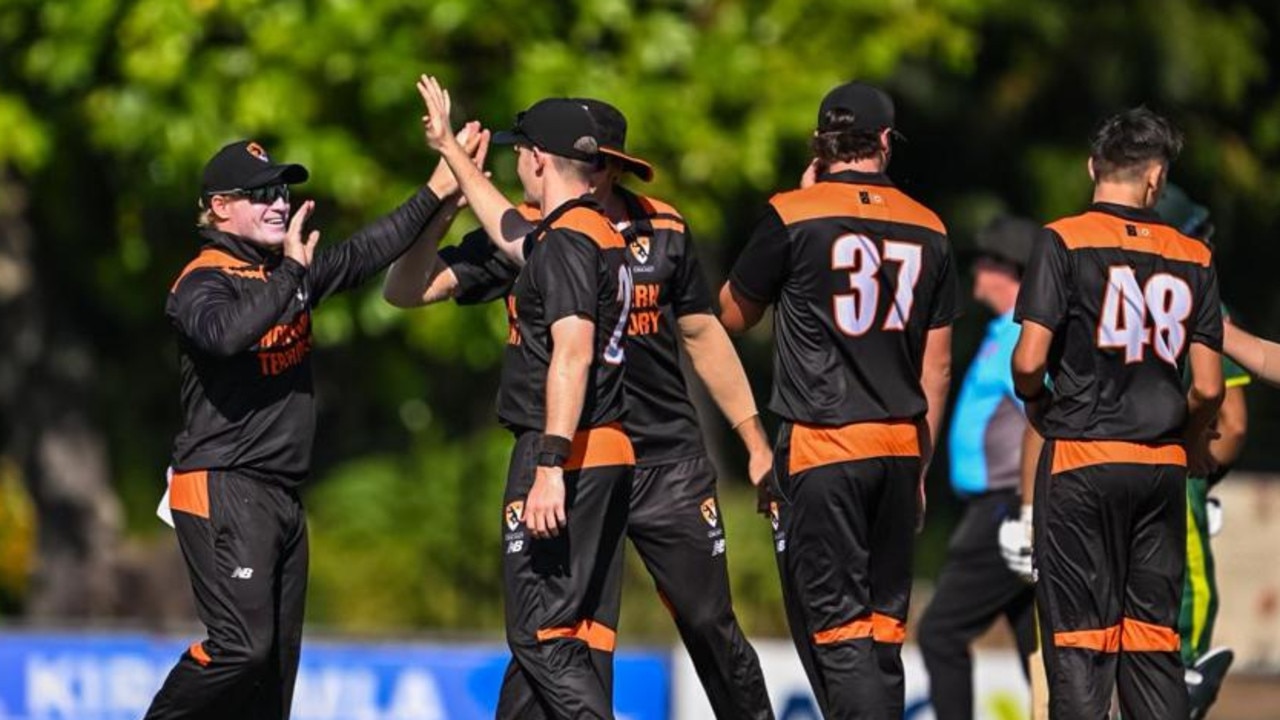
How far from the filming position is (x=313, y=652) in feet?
43.0

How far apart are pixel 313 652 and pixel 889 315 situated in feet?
19.7

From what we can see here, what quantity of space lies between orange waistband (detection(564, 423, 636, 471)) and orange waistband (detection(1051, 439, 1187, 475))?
135 cm

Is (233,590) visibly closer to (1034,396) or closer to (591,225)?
(591,225)

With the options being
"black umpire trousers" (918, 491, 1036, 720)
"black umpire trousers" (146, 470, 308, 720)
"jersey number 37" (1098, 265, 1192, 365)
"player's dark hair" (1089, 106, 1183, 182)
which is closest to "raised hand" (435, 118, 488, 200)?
"black umpire trousers" (146, 470, 308, 720)

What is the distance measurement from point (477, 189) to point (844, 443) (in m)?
1.43

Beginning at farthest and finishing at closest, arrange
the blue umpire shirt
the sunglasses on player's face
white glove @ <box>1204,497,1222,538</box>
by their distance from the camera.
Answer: the blue umpire shirt → white glove @ <box>1204,497,1222,538</box> → the sunglasses on player's face

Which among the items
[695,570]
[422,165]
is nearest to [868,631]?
[695,570]

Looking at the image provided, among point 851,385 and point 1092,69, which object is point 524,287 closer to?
point 851,385

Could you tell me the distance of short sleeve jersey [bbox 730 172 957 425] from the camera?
7.84 meters

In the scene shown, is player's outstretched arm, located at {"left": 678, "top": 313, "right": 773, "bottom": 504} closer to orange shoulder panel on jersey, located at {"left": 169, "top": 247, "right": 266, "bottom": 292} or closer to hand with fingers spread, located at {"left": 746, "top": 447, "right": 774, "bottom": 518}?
hand with fingers spread, located at {"left": 746, "top": 447, "right": 774, "bottom": 518}

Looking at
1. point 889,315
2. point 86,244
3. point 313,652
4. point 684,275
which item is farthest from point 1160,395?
point 86,244

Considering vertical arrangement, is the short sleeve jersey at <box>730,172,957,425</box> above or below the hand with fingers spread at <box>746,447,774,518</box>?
above

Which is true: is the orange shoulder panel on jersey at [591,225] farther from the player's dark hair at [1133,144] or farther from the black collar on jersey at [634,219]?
the player's dark hair at [1133,144]

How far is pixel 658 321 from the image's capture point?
26.7 feet
